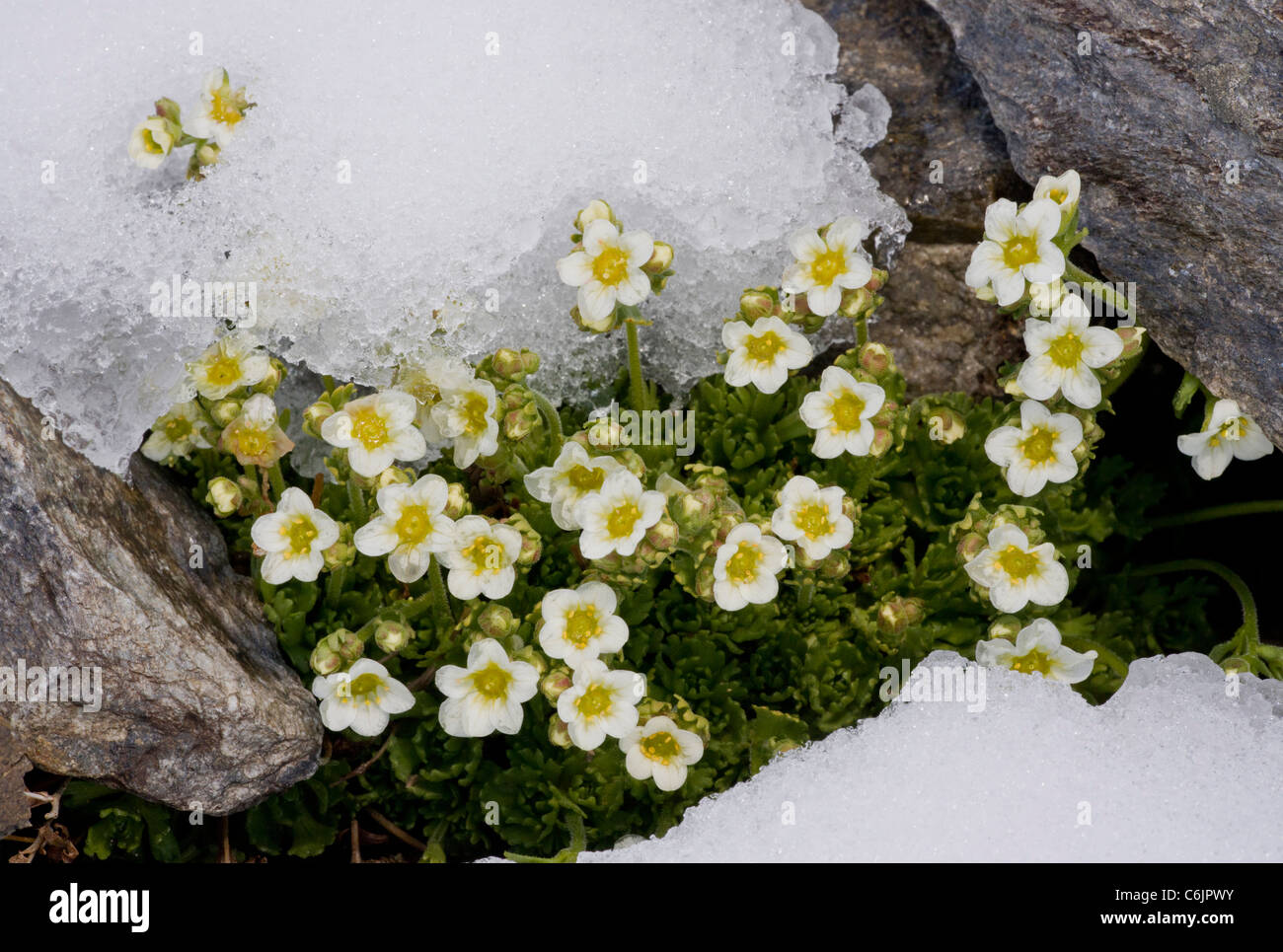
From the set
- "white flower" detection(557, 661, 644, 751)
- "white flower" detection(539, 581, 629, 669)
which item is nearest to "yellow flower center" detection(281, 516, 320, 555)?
"white flower" detection(539, 581, 629, 669)

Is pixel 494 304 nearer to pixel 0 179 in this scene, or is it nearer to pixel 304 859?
pixel 0 179

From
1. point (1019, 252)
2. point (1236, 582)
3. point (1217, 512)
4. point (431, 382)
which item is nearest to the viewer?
point (1019, 252)

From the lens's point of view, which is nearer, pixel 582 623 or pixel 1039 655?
pixel 582 623

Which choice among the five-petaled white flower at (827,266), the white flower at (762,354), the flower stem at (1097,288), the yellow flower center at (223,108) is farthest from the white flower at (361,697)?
the flower stem at (1097,288)

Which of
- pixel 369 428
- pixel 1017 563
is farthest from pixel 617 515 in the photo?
pixel 1017 563

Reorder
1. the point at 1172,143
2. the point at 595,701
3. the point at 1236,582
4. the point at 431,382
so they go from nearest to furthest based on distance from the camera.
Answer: the point at 595,701 < the point at 431,382 < the point at 1172,143 < the point at 1236,582

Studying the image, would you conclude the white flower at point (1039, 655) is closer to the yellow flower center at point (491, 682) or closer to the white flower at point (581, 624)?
the white flower at point (581, 624)

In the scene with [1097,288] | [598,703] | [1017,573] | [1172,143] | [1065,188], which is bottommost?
[598,703]

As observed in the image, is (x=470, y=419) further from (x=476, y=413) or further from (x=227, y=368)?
(x=227, y=368)
